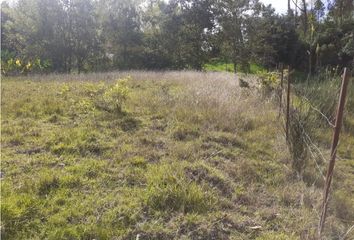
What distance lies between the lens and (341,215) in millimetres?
3002

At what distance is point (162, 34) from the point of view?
19.3 metres

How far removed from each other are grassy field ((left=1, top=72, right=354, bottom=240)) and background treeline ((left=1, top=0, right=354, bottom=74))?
37.2ft

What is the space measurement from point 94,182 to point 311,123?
2.46 meters

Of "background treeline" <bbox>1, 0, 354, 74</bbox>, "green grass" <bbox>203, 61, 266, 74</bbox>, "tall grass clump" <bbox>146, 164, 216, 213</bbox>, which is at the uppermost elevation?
"background treeline" <bbox>1, 0, 354, 74</bbox>

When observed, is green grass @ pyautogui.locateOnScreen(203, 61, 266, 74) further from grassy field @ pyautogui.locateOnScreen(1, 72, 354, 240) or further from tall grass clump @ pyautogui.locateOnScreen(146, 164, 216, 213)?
tall grass clump @ pyautogui.locateOnScreen(146, 164, 216, 213)

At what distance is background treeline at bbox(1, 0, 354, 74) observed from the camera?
55.6 feet

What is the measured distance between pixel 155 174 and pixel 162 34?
16.8m

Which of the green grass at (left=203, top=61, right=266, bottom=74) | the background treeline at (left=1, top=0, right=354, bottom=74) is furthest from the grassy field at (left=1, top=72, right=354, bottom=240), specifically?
the green grass at (left=203, top=61, right=266, bottom=74)

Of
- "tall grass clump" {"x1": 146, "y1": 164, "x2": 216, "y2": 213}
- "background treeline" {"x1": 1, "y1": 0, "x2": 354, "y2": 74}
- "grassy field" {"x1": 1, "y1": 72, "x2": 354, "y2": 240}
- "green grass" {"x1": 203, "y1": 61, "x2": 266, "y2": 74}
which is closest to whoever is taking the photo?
"grassy field" {"x1": 1, "y1": 72, "x2": 354, "y2": 240}

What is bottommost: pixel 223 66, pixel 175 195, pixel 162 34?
pixel 175 195

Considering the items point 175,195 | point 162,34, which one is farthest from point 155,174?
point 162,34

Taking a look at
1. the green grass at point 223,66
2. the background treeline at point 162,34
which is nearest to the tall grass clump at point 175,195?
the background treeline at point 162,34

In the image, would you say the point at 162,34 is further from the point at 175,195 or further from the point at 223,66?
the point at 175,195

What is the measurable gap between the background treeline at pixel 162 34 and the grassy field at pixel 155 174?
11.3m
